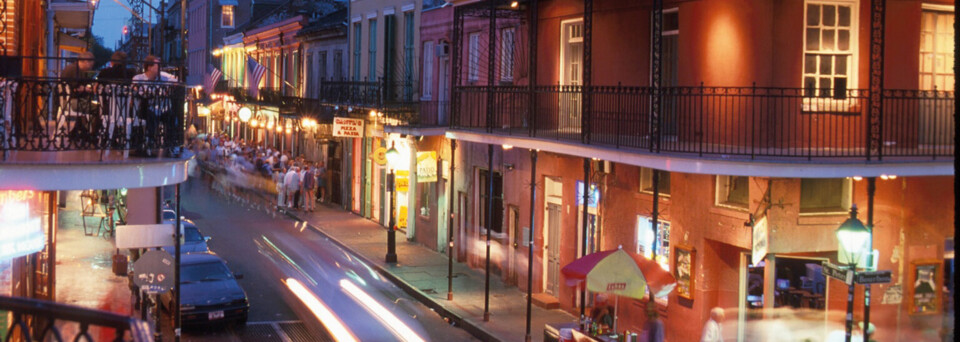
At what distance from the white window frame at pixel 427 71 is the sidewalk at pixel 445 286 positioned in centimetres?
427

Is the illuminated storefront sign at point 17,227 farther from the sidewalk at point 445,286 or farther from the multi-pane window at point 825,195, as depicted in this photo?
the multi-pane window at point 825,195

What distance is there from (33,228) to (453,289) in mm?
11922

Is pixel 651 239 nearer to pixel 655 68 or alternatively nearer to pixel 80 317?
pixel 655 68

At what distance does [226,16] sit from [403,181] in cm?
4357

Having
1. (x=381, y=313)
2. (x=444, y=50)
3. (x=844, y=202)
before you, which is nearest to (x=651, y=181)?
(x=844, y=202)

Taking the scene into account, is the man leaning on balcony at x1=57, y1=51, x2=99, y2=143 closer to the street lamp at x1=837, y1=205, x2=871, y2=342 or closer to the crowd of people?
the street lamp at x1=837, y1=205, x2=871, y2=342

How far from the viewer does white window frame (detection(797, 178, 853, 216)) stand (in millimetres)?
14366

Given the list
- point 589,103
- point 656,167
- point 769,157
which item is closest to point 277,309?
point 589,103

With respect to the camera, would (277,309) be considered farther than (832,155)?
Yes

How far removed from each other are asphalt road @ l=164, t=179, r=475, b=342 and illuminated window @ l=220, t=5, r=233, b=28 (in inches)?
1437

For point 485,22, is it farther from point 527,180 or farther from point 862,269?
point 862,269

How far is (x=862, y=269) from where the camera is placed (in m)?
12.5

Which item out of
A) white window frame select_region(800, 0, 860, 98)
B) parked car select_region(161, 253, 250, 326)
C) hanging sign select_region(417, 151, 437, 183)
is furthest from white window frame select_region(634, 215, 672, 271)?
hanging sign select_region(417, 151, 437, 183)

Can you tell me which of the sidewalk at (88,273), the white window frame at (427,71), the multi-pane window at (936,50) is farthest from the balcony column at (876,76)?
the white window frame at (427,71)
